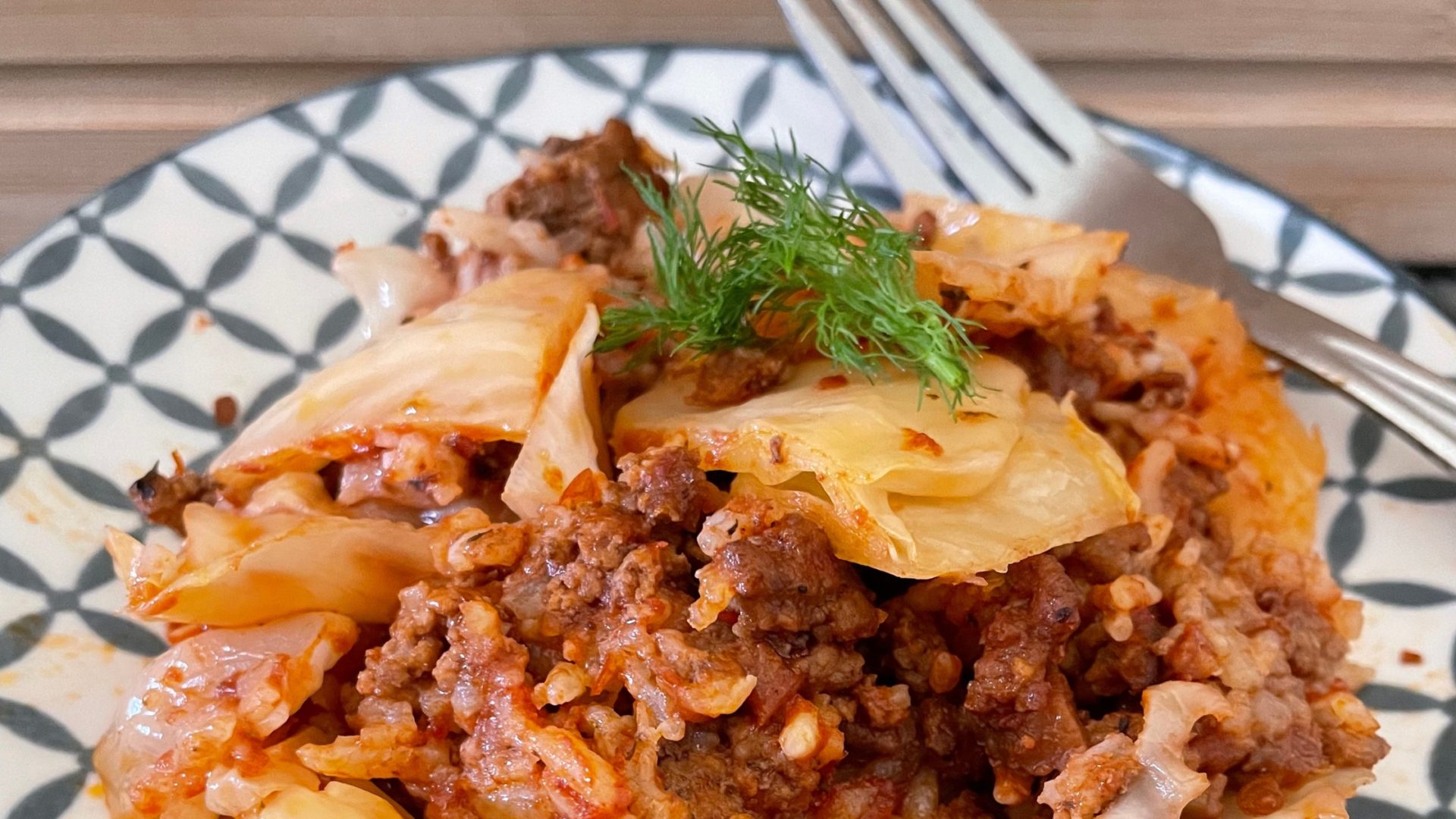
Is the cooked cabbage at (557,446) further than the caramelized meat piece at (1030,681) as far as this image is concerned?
Yes

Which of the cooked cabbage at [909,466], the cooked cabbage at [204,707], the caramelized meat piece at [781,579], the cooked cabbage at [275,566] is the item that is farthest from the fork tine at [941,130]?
the cooked cabbage at [204,707]

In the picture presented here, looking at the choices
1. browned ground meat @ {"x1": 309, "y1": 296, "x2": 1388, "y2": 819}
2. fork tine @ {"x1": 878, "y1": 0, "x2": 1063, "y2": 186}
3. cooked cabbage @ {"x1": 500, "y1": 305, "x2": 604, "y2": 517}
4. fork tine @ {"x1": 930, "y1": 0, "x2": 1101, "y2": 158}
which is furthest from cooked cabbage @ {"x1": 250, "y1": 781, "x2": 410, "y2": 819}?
fork tine @ {"x1": 930, "y1": 0, "x2": 1101, "y2": 158}

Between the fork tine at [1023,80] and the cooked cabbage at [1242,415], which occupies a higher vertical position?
the fork tine at [1023,80]

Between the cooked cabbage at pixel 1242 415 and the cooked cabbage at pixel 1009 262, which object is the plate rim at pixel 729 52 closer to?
the cooked cabbage at pixel 1242 415

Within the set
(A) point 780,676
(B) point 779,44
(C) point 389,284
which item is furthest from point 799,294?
(B) point 779,44

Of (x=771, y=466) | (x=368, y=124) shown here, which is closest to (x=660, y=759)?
(x=771, y=466)
